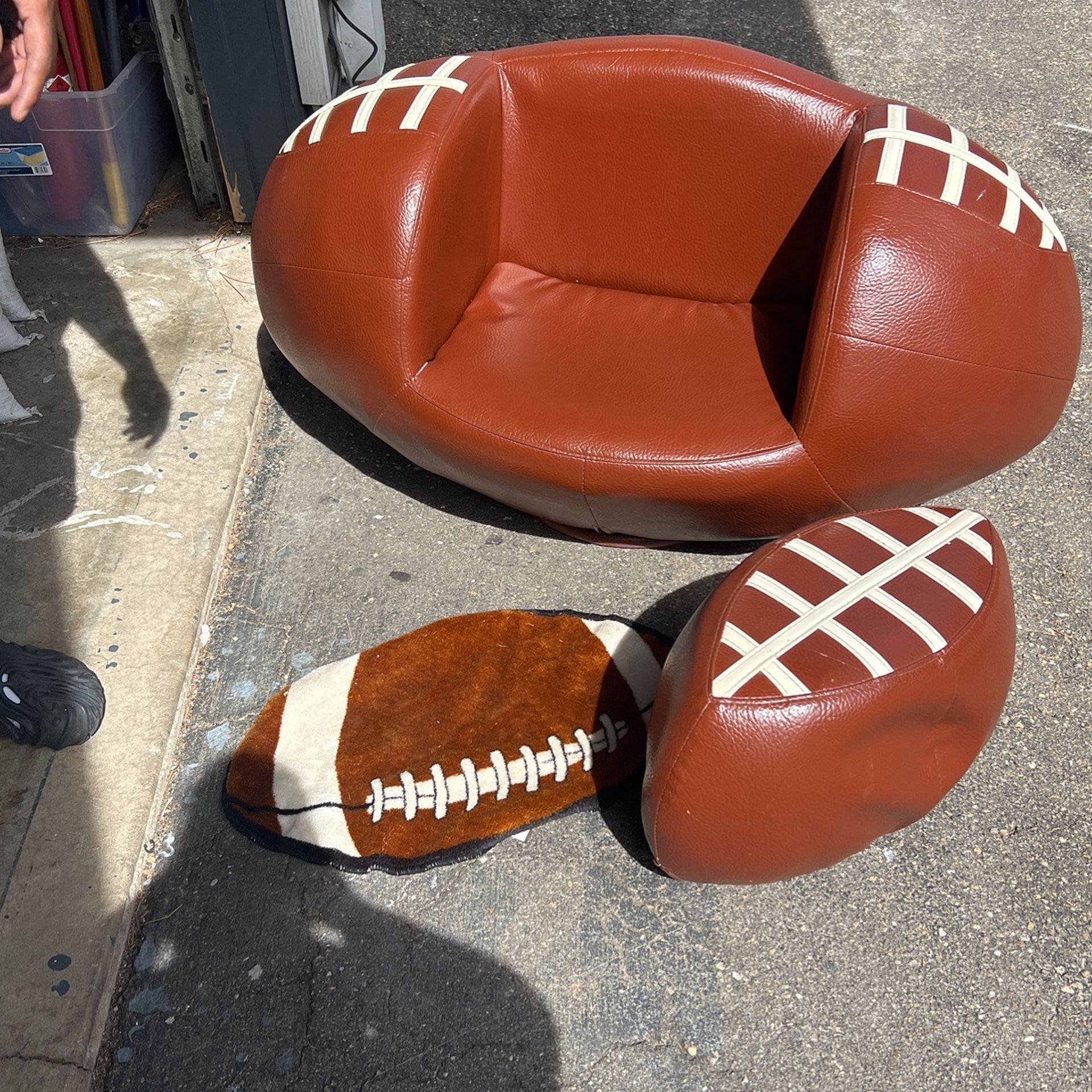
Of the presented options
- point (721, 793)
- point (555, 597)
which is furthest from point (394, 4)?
point (721, 793)

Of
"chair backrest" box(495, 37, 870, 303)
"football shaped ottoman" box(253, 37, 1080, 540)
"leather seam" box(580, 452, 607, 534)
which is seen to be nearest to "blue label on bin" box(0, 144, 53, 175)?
"football shaped ottoman" box(253, 37, 1080, 540)

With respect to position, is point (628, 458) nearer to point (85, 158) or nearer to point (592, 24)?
point (85, 158)

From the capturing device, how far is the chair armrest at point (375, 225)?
2123 mm

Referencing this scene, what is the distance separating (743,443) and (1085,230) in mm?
2084

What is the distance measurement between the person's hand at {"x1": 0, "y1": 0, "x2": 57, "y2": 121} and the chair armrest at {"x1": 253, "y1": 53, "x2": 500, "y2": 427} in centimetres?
58

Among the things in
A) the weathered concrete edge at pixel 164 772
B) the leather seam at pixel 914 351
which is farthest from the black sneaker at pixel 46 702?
the leather seam at pixel 914 351

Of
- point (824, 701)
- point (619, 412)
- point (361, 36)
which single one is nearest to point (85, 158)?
point (361, 36)

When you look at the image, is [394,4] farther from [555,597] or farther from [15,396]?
[555,597]

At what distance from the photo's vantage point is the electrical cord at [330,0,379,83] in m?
3.14

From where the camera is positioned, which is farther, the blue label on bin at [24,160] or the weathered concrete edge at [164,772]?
the blue label on bin at [24,160]

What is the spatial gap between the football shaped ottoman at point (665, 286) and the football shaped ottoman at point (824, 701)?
30 centimetres

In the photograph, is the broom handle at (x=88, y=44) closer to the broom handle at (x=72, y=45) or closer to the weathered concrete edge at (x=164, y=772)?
the broom handle at (x=72, y=45)

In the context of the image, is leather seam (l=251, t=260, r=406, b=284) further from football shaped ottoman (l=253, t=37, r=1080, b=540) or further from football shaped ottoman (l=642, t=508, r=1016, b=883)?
football shaped ottoman (l=642, t=508, r=1016, b=883)

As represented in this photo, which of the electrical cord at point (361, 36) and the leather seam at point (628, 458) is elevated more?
the electrical cord at point (361, 36)
